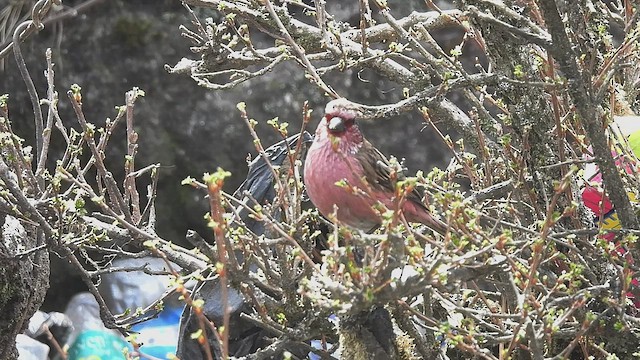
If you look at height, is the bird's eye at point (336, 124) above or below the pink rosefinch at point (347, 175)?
above

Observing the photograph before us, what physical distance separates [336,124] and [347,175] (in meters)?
0.09

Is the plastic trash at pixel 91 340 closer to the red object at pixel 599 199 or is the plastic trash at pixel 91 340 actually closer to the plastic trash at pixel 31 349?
the plastic trash at pixel 31 349

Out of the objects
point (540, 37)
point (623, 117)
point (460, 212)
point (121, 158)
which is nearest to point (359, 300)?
point (460, 212)

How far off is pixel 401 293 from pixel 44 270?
3.05 feet

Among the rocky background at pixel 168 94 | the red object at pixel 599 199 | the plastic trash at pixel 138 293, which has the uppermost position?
the red object at pixel 599 199

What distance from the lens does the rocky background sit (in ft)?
12.4

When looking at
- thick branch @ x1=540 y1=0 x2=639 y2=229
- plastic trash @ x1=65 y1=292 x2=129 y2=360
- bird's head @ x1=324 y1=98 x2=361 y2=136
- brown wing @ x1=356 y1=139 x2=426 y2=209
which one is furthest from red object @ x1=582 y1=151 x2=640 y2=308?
plastic trash @ x1=65 y1=292 x2=129 y2=360

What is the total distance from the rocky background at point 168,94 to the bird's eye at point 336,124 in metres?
2.36

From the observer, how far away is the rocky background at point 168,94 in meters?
3.79

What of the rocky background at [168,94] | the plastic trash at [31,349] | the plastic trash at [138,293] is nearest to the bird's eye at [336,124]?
the plastic trash at [31,349]

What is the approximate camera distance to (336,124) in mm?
1413

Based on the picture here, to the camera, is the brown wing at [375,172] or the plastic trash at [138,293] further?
the plastic trash at [138,293]

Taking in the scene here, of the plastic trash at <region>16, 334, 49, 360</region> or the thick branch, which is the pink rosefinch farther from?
the plastic trash at <region>16, 334, 49, 360</region>

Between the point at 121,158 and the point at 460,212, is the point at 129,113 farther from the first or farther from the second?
the point at 121,158
